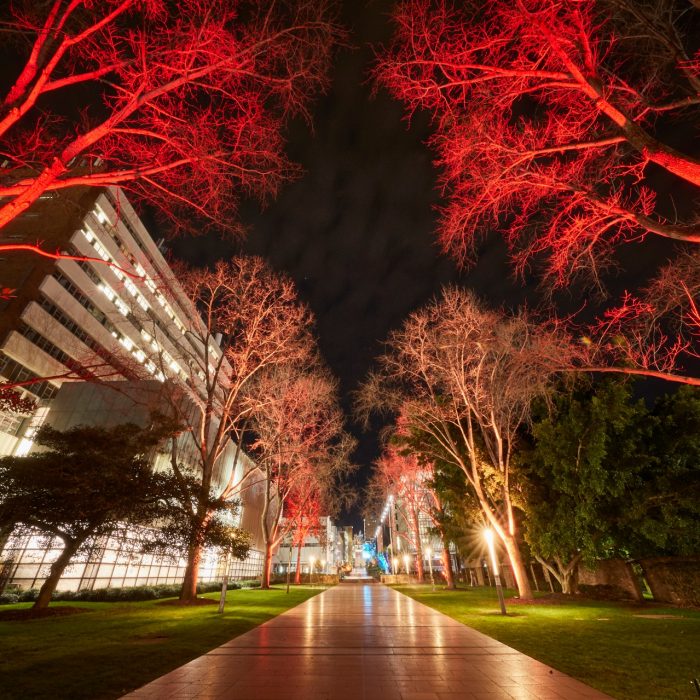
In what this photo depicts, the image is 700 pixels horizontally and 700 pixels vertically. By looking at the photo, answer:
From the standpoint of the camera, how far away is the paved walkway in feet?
14.9

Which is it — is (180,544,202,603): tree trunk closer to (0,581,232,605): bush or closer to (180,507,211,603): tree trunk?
(180,507,211,603): tree trunk

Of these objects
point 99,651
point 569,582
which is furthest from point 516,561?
point 99,651

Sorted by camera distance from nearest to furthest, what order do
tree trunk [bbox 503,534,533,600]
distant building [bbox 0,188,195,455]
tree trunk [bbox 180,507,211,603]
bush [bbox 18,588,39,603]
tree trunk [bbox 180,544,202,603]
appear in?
1. tree trunk [bbox 180,507,211,603]
2. tree trunk [bbox 503,534,533,600]
3. tree trunk [bbox 180,544,202,603]
4. bush [bbox 18,588,39,603]
5. distant building [bbox 0,188,195,455]

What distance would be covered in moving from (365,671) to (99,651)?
4868 mm

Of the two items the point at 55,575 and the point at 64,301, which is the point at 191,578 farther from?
the point at 64,301

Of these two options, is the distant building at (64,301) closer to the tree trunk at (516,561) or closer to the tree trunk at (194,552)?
the tree trunk at (194,552)

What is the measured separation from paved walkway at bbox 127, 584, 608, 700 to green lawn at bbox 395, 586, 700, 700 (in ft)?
1.68

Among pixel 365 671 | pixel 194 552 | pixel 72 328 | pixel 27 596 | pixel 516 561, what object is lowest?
pixel 365 671

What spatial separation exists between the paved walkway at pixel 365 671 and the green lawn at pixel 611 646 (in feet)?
1.68

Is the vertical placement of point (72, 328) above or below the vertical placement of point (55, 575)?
above

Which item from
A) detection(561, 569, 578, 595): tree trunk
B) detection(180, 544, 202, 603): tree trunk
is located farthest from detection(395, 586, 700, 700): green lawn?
detection(180, 544, 202, 603): tree trunk

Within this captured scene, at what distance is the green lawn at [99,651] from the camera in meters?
4.79

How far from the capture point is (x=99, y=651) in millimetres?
6852

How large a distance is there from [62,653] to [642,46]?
14328 millimetres
